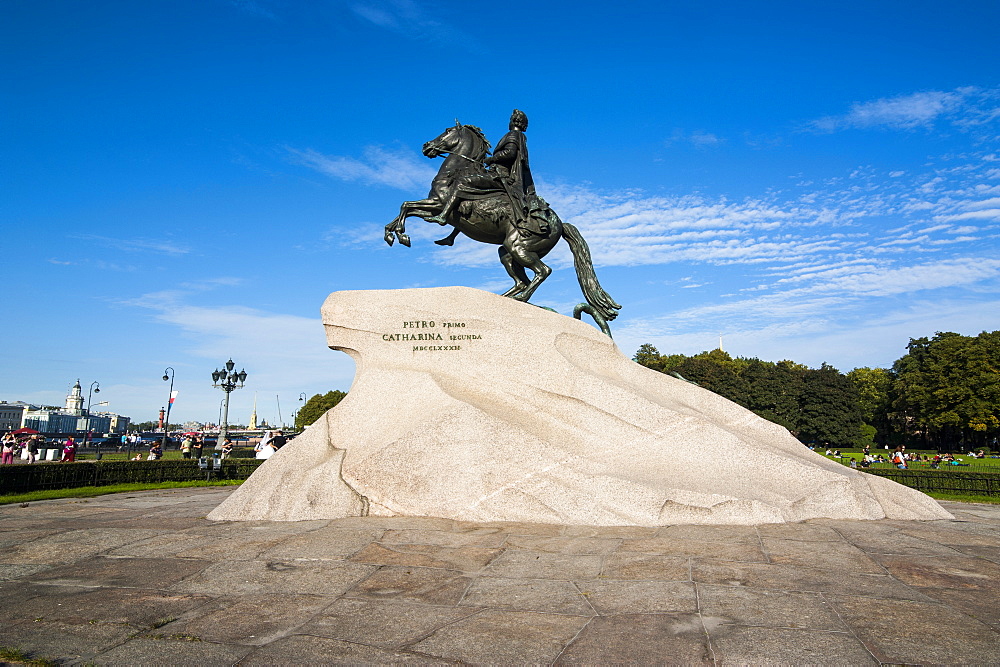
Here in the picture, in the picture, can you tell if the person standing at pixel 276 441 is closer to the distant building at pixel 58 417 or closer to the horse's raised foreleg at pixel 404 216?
the horse's raised foreleg at pixel 404 216

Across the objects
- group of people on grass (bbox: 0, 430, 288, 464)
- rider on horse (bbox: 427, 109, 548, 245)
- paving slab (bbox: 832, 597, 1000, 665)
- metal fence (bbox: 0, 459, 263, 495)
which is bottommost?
paving slab (bbox: 832, 597, 1000, 665)

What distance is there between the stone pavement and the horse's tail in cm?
518

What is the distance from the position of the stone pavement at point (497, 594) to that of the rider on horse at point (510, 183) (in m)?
5.90

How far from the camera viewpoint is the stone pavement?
3.38 meters

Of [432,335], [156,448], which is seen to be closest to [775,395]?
[156,448]

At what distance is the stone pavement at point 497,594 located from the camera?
Result: 3.38 metres

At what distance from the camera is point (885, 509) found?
7.72 metres

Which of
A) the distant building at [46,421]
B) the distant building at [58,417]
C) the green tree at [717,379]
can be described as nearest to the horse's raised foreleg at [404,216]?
the green tree at [717,379]

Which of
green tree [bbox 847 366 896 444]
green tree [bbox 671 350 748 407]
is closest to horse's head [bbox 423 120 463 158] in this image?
green tree [bbox 671 350 748 407]

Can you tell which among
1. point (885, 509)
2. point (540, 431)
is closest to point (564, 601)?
point (540, 431)

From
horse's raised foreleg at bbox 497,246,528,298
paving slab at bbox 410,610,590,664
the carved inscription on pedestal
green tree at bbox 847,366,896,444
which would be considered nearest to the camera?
paving slab at bbox 410,610,590,664

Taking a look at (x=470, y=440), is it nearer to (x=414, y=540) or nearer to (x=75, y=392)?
(x=414, y=540)

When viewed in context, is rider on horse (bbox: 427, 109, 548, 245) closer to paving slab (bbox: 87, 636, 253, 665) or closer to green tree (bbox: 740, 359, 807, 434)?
paving slab (bbox: 87, 636, 253, 665)

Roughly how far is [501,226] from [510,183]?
80 cm
